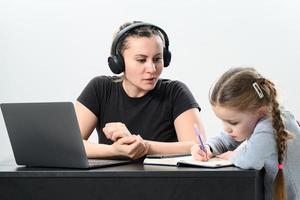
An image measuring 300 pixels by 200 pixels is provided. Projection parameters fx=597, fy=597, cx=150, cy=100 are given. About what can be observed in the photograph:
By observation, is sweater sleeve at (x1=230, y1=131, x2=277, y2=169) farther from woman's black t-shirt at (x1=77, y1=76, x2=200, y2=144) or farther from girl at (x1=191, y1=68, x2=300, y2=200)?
woman's black t-shirt at (x1=77, y1=76, x2=200, y2=144)

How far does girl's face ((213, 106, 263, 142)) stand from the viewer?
4.99 ft

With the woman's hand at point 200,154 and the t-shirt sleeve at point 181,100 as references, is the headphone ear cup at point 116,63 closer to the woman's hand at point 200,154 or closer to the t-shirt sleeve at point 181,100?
the t-shirt sleeve at point 181,100

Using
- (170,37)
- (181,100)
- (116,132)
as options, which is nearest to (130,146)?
(116,132)

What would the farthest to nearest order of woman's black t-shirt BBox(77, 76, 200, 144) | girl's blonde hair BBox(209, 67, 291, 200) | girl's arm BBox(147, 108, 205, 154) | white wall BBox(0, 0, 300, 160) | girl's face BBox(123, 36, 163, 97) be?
white wall BBox(0, 0, 300, 160), woman's black t-shirt BBox(77, 76, 200, 144), girl's face BBox(123, 36, 163, 97), girl's arm BBox(147, 108, 205, 154), girl's blonde hair BBox(209, 67, 291, 200)

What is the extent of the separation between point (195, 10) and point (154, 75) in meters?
1.09

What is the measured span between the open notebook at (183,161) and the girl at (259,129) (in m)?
0.03

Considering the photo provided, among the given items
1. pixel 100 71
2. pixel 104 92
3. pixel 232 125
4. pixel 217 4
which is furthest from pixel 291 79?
pixel 232 125

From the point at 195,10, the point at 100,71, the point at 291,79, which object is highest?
the point at 195,10

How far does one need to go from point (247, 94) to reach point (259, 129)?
99mm

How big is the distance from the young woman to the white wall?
0.88m

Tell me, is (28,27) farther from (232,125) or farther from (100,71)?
(232,125)

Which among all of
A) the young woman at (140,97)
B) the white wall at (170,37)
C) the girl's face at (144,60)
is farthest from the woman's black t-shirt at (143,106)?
the white wall at (170,37)

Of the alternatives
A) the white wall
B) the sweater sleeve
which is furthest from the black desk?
the white wall

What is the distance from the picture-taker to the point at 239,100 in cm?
151
